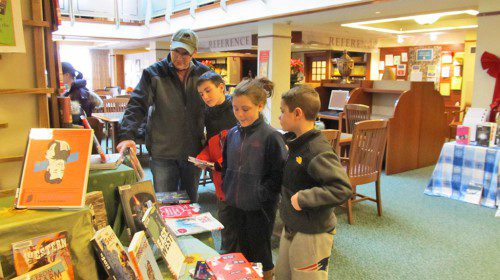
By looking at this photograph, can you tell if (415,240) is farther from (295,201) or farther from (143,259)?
(143,259)

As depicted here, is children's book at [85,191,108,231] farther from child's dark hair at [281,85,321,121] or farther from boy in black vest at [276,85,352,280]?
child's dark hair at [281,85,321,121]

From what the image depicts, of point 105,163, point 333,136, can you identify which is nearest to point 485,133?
point 333,136

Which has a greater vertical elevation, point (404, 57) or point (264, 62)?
point (404, 57)

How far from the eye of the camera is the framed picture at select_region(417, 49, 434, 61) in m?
10.1

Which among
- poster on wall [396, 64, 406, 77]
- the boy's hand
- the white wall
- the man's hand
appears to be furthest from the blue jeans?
poster on wall [396, 64, 406, 77]

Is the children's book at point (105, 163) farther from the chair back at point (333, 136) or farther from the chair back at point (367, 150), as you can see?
the chair back at point (367, 150)

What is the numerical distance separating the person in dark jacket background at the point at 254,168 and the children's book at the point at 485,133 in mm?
3097

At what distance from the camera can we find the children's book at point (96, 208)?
127 cm

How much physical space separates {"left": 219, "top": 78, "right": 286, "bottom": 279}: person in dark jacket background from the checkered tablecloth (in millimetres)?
3021

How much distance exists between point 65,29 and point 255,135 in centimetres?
861

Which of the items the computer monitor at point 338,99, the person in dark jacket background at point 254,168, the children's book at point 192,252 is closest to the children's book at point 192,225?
the children's book at point 192,252

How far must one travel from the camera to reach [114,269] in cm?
112

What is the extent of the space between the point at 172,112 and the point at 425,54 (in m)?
9.82

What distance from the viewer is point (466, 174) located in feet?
13.2
